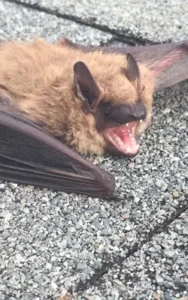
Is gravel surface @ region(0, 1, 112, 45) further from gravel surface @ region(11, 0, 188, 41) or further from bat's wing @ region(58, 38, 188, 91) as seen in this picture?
bat's wing @ region(58, 38, 188, 91)

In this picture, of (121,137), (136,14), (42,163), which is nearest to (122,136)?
(121,137)

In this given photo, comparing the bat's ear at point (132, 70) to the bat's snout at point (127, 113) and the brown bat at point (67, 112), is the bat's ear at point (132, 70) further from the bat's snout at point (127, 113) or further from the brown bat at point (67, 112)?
the bat's snout at point (127, 113)

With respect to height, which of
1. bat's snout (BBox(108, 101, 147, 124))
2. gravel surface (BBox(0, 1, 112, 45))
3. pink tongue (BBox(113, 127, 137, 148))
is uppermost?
bat's snout (BBox(108, 101, 147, 124))

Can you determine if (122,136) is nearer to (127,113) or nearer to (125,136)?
(125,136)

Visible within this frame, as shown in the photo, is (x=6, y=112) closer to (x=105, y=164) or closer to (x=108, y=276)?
(x=105, y=164)

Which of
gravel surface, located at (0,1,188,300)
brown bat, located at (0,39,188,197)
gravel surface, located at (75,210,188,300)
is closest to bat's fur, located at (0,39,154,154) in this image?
brown bat, located at (0,39,188,197)

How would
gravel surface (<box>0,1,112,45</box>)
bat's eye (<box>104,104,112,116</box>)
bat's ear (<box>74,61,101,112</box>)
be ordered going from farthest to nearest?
gravel surface (<box>0,1,112,45</box>)
bat's eye (<box>104,104,112,116</box>)
bat's ear (<box>74,61,101,112</box>)

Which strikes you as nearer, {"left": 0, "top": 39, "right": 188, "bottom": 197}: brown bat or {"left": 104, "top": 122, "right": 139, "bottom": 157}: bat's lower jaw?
{"left": 0, "top": 39, "right": 188, "bottom": 197}: brown bat
